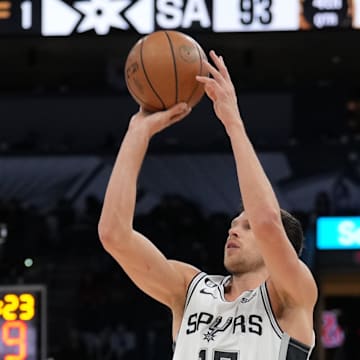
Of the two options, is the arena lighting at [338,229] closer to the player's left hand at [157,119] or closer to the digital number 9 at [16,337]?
the digital number 9 at [16,337]

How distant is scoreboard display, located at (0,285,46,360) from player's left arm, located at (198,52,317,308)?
505 centimetres

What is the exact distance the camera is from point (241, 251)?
12.3 feet

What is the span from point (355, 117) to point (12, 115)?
4.10 m

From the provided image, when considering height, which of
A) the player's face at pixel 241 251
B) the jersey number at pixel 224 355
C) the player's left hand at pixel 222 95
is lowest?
the jersey number at pixel 224 355

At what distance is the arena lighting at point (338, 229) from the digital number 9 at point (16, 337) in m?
5.13

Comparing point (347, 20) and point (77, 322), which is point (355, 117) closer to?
point (77, 322)

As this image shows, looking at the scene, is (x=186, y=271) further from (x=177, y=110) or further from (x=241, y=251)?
(x=177, y=110)

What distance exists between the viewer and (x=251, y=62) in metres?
13.2

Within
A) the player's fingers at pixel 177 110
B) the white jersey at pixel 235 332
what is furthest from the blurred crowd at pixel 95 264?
the player's fingers at pixel 177 110

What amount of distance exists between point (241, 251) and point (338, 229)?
30.3 feet

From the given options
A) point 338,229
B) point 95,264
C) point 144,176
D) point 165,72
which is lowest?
point 95,264

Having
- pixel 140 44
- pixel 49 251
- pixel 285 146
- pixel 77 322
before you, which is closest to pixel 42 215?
pixel 49 251

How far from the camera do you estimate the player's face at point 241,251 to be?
374 cm

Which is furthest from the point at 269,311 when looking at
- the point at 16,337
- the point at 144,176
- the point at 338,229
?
the point at 144,176
